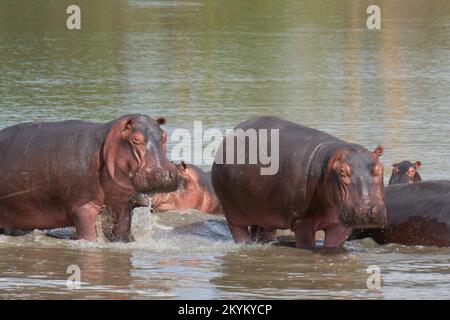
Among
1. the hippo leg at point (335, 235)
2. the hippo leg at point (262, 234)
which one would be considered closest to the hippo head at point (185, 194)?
the hippo leg at point (262, 234)

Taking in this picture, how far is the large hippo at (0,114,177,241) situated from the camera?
10.3 metres

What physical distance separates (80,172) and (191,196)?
2.32 metres

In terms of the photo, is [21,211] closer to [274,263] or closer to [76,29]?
[274,263]

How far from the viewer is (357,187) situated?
32.3 ft

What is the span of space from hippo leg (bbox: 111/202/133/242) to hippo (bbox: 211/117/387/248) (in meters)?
0.74

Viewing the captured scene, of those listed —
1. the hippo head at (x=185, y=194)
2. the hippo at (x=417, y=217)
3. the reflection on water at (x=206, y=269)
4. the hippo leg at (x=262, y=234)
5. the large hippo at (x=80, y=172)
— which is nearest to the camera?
the reflection on water at (x=206, y=269)

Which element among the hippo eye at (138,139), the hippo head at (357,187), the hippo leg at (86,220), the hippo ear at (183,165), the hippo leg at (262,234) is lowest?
the hippo leg at (262,234)

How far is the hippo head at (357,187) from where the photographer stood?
9.77 meters

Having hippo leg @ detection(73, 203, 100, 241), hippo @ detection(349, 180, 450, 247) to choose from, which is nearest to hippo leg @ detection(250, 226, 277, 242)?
hippo @ detection(349, 180, 450, 247)

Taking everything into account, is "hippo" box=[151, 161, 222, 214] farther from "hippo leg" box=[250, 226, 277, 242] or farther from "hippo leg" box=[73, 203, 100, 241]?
"hippo leg" box=[73, 203, 100, 241]

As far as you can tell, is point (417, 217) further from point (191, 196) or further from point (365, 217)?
point (191, 196)

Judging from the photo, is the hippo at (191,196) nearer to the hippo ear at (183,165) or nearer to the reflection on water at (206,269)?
the hippo ear at (183,165)

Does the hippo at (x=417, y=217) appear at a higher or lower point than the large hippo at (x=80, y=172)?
lower

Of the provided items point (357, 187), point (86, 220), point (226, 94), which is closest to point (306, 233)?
point (357, 187)
